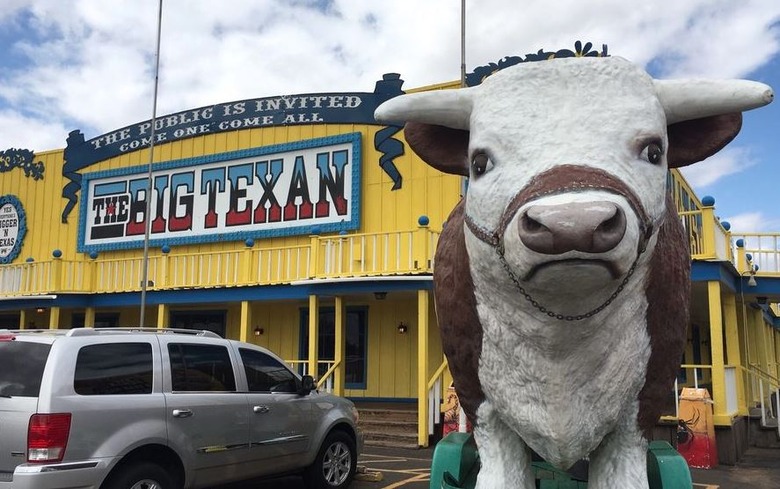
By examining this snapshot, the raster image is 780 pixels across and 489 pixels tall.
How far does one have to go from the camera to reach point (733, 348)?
1080cm

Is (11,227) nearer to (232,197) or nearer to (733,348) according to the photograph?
(232,197)

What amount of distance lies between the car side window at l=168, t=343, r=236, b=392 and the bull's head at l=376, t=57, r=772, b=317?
4102 mm

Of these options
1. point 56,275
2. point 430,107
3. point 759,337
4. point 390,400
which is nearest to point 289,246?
point 390,400

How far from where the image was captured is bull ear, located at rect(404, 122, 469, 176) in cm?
237

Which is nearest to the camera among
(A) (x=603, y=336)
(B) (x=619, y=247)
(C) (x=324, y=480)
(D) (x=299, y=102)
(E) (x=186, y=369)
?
(B) (x=619, y=247)

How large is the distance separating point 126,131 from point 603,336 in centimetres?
1632

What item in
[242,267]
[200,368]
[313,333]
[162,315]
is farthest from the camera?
[162,315]

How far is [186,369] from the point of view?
575 cm

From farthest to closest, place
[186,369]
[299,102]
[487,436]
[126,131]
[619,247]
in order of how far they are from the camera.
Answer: [126,131], [299,102], [186,369], [487,436], [619,247]

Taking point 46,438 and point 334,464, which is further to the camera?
point 334,464

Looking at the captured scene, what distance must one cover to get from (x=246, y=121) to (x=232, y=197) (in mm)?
1669

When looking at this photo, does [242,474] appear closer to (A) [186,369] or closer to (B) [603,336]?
(A) [186,369]

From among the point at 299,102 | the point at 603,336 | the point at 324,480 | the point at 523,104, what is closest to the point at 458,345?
the point at 603,336

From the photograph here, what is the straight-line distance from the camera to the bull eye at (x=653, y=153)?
1948 millimetres
